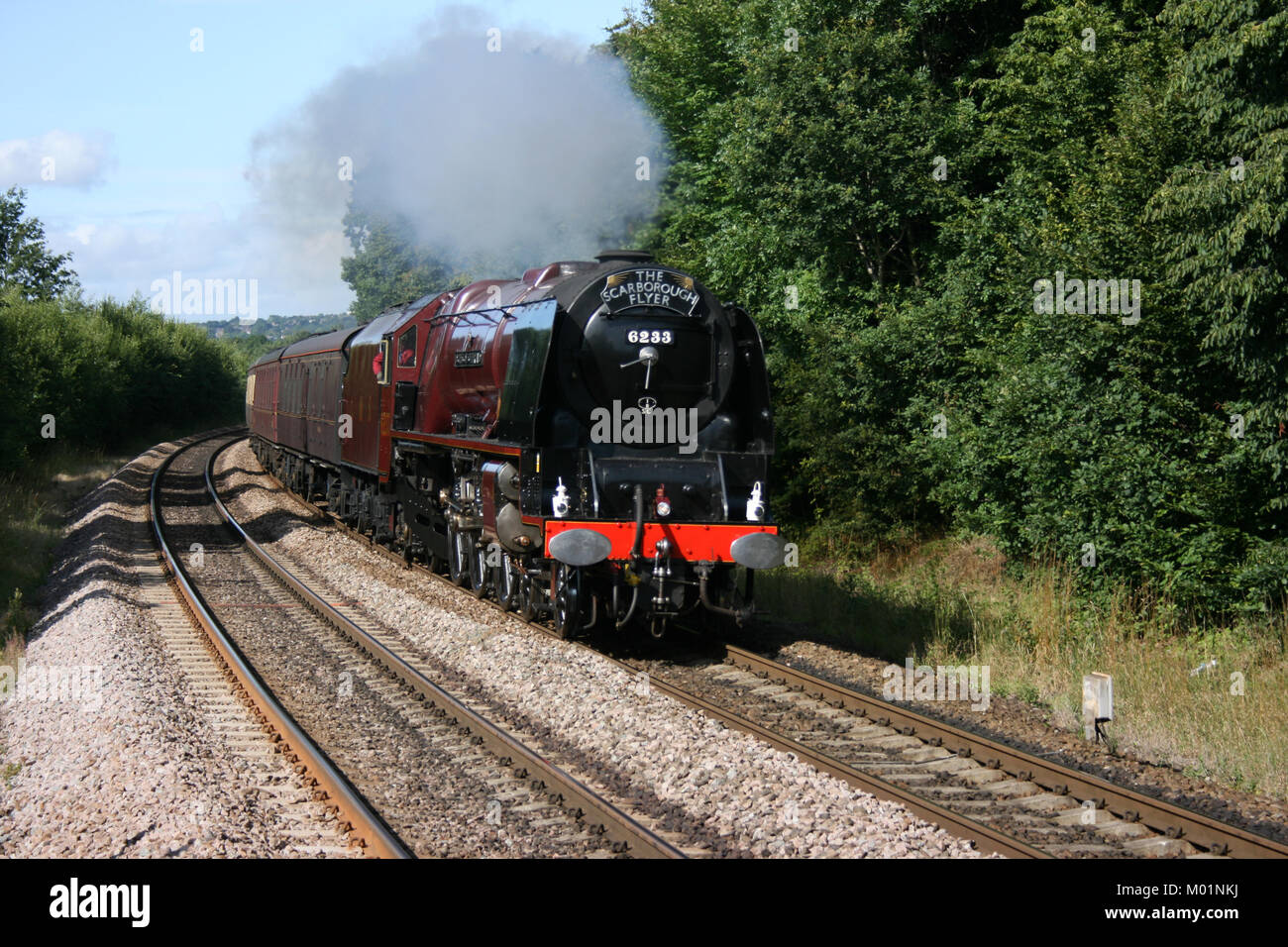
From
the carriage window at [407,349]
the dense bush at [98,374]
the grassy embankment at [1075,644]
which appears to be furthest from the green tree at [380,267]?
the grassy embankment at [1075,644]

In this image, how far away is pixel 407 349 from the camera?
1509cm

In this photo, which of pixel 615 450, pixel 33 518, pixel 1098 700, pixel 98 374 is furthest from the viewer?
pixel 98 374

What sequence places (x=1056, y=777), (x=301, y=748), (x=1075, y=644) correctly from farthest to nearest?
(x=1075, y=644) < (x=301, y=748) < (x=1056, y=777)

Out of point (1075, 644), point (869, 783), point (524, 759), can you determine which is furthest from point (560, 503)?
point (1075, 644)

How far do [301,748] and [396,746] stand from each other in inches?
25.5

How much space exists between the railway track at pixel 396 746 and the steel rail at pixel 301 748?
1 cm

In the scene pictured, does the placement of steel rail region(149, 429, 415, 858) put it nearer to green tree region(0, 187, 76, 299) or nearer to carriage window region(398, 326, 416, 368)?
carriage window region(398, 326, 416, 368)

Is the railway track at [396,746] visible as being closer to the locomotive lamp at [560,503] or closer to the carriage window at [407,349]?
the locomotive lamp at [560,503]

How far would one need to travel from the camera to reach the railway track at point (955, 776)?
568cm

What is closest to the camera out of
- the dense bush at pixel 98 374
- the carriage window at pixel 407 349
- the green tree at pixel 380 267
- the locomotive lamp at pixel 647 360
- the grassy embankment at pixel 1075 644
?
the grassy embankment at pixel 1075 644

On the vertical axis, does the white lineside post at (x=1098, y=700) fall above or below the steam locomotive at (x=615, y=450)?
below

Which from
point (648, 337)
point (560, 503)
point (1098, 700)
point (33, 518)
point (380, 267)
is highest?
point (380, 267)

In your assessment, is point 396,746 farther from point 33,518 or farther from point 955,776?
point 33,518

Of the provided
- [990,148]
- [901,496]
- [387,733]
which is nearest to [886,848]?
[387,733]
